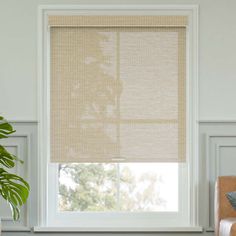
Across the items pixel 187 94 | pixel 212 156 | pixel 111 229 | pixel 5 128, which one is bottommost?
pixel 111 229

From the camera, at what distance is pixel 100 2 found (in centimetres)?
496

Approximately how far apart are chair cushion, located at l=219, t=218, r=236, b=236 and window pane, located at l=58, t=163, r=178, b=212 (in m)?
0.68

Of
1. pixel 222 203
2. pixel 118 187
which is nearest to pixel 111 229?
pixel 118 187

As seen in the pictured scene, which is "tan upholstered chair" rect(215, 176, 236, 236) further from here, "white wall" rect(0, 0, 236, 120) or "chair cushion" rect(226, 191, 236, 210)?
"white wall" rect(0, 0, 236, 120)

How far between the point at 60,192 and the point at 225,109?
56.7 inches

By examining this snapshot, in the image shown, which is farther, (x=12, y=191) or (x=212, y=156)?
(x=212, y=156)

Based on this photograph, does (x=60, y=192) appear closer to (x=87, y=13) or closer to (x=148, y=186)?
(x=148, y=186)

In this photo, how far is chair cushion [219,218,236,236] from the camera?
13.5 feet

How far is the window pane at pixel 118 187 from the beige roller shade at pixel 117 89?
16 cm

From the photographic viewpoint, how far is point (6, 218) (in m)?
4.96

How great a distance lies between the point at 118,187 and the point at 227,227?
44.2 inches

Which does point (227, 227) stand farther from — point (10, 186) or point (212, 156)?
point (10, 186)

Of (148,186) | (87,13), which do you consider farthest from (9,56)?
(148,186)

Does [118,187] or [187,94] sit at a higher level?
[187,94]
